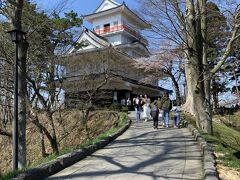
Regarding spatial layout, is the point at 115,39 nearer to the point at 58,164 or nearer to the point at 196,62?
the point at 196,62

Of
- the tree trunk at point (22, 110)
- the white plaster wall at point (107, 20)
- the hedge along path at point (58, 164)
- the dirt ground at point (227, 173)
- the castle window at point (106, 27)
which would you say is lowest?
the dirt ground at point (227, 173)

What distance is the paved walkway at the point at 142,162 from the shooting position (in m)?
8.38

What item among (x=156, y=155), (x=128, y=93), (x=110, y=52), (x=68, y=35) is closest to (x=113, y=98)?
(x=128, y=93)

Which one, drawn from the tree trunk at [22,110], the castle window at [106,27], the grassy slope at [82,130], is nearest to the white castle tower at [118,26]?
the castle window at [106,27]

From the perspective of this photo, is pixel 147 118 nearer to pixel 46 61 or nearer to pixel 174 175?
pixel 46 61

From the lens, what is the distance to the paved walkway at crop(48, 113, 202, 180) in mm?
8375

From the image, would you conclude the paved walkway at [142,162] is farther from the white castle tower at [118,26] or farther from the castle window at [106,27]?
the castle window at [106,27]

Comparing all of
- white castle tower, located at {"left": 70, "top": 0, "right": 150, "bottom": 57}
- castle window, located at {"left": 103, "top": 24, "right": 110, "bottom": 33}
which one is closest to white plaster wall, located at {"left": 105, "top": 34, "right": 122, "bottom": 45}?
white castle tower, located at {"left": 70, "top": 0, "right": 150, "bottom": 57}

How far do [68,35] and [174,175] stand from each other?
51.0 feet

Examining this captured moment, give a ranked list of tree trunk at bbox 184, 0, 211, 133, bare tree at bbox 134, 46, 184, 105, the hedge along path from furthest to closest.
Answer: bare tree at bbox 134, 46, 184, 105
tree trunk at bbox 184, 0, 211, 133
the hedge along path

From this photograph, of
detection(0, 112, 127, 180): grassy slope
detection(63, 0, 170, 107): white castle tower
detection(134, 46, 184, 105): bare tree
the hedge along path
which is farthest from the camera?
detection(134, 46, 184, 105): bare tree

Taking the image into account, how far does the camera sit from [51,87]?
67.3 ft

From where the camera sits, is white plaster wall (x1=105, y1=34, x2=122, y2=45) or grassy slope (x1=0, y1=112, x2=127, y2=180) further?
white plaster wall (x1=105, y1=34, x2=122, y2=45)

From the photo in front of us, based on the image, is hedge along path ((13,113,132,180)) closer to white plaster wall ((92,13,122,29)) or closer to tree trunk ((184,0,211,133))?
tree trunk ((184,0,211,133))
